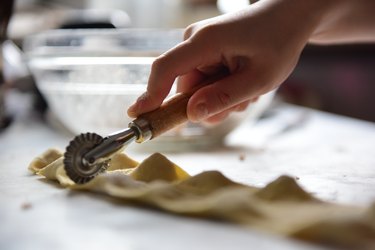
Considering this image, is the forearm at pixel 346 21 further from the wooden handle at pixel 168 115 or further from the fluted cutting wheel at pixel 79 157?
the fluted cutting wheel at pixel 79 157

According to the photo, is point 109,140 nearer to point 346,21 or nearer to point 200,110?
point 200,110

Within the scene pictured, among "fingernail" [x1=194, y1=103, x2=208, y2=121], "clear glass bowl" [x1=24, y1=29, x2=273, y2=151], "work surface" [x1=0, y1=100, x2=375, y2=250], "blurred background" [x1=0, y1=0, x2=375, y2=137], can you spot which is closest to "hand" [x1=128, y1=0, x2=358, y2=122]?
"fingernail" [x1=194, y1=103, x2=208, y2=121]

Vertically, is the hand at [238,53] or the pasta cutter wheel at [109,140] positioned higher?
the hand at [238,53]

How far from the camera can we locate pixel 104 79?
899mm

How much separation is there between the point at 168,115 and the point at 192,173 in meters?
0.12

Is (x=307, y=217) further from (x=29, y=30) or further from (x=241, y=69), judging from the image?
(x=29, y=30)

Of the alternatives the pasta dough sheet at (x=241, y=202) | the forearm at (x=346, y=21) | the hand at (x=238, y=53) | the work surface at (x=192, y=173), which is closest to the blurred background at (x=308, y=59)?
the work surface at (x=192, y=173)

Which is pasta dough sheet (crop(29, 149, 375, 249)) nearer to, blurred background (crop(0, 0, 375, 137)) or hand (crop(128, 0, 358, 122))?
hand (crop(128, 0, 358, 122))

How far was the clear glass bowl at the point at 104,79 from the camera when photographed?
2.92 feet

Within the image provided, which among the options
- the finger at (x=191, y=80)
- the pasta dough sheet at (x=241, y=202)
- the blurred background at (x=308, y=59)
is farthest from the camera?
the blurred background at (x=308, y=59)

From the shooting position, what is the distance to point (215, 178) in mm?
545

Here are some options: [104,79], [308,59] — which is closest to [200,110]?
[104,79]

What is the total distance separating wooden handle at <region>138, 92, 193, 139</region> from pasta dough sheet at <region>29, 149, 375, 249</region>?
37mm

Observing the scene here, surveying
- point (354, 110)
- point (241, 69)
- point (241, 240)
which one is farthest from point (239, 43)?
point (354, 110)
